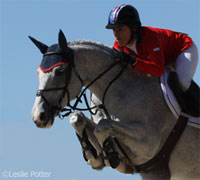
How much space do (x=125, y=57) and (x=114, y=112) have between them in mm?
948

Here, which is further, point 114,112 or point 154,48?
point 114,112

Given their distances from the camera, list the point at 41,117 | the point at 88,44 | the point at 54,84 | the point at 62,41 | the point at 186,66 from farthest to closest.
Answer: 1. the point at 186,66
2. the point at 88,44
3. the point at 62,41
4. the point at 54,84
5. the point at 41,117

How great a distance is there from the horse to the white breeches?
0.42 metres

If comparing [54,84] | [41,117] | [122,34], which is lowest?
[41,117]

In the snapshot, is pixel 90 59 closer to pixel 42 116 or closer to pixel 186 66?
pixel 42 116

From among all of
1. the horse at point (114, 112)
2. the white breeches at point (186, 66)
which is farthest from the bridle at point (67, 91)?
the white breeches at point (186, 66)

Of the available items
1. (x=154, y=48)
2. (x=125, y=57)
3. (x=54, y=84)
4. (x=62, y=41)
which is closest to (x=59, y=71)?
(x=54, y=84)

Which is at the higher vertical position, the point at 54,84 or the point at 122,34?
the point at 122,34

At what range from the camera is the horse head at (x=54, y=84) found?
27.9 feet

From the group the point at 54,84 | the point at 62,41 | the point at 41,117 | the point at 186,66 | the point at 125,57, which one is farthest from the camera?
the point at 186,66

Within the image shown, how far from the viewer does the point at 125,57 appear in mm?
8953

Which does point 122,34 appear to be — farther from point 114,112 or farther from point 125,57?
point 114,112

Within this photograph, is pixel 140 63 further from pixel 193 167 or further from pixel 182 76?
pixel 193 167

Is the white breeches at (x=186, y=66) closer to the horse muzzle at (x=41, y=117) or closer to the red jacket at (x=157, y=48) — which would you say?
the red jacket at (x=157, y=48)
